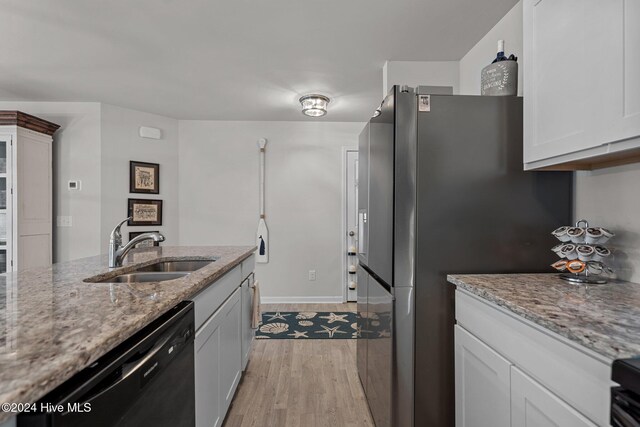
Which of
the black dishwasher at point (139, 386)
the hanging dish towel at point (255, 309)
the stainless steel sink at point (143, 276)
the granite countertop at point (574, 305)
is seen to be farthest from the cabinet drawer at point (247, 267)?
the granite countertop at point (574, 305)

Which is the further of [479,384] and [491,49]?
[491,49]

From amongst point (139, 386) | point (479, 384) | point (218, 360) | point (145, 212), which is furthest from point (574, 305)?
point (145, 212)

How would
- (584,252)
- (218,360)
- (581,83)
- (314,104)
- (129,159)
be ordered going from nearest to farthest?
(581,83)
(584,252)
(218,360)
(314,104)
(129,159)

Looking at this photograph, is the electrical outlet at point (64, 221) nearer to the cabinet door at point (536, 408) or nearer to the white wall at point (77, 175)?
the white wall at point (77, 175)

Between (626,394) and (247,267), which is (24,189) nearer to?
(247,267)

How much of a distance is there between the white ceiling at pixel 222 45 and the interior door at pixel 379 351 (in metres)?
1.64

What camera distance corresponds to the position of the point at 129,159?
12.3 feet

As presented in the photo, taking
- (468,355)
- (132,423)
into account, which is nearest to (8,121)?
(132,423)

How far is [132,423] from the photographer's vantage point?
768mm

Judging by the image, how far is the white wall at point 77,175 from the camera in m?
3.52

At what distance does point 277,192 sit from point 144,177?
5.37ft

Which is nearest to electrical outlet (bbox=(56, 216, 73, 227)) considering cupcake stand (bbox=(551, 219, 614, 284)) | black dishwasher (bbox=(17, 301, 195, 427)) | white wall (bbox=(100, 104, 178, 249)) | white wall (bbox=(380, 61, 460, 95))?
white wall (bbox=(100, 104, 178, 249))

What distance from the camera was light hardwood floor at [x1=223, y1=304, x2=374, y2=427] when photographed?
1.87 meters

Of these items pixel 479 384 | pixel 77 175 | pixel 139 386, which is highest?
pixel 77 175
